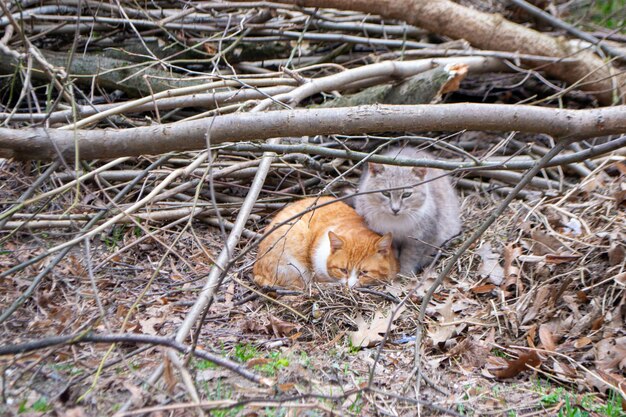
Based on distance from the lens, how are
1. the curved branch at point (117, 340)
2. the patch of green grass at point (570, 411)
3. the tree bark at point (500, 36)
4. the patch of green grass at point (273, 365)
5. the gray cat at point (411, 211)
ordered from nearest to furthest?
the curved branch at point (117, 340), the patch of green grass at point (570, 411), the patch of green grass at point (273, 365), the gray cat at point (411, 211), the tree bark at point (500, 36)

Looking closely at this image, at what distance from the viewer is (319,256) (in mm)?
5242

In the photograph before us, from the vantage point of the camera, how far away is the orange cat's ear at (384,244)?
5111 mm

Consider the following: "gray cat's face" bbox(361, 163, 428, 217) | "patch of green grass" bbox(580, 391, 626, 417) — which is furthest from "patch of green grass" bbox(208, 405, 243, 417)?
"gray cat's face" bbox(361, 163, 428, 217)

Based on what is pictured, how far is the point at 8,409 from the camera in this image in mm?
3074

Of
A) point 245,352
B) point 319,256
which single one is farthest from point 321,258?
point 245,352

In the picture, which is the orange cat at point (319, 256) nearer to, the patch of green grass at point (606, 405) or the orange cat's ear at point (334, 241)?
the orange cat's ear at point (334, 241)

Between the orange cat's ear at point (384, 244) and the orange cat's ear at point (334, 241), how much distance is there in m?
0.30

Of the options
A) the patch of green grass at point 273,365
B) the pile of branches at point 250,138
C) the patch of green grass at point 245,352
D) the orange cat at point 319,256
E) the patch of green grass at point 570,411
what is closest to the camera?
the patch of green grass at point 570,411

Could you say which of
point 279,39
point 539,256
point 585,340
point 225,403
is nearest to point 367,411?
point 225,403

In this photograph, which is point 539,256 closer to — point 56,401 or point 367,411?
point 367,411

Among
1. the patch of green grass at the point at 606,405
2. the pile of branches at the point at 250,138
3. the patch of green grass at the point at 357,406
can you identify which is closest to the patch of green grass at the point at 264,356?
the pile of branches at the point at 250,138

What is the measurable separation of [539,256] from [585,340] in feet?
3.00

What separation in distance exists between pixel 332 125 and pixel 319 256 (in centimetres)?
208

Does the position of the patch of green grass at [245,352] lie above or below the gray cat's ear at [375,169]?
below
